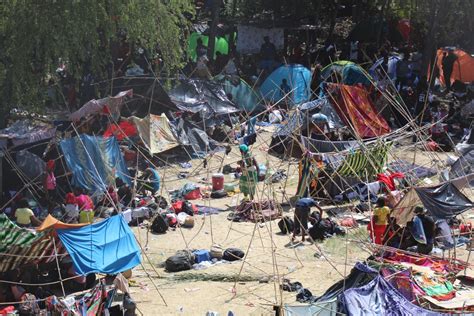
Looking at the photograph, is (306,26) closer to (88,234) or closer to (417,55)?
(417,55)

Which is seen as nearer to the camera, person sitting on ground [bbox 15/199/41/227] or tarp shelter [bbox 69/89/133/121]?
person sitting on ground [bbox 15/199/41/227]

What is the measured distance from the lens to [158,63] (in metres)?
20.7

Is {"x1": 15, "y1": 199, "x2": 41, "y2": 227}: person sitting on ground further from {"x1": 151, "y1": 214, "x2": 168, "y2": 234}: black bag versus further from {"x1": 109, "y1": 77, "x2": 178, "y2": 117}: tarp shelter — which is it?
{"x1": 109, "y1": 77, "x2": 178, "y2": 117}: tarp shelter

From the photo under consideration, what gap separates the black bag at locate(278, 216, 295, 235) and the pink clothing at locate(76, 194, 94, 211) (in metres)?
3.06

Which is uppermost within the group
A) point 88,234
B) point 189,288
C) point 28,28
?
point 28,28

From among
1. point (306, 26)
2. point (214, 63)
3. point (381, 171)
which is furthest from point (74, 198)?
point (306, 26)

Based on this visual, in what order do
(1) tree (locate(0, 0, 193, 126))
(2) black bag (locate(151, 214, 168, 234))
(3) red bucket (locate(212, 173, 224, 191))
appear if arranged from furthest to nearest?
(3) red bucket (locate(212, 173, 224, 191)), (1) tree (locate(0, 0, 193, 126)), (2) black bag (locate(151, 214, 168, 234))

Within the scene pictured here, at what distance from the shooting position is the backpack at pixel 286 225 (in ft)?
46.8

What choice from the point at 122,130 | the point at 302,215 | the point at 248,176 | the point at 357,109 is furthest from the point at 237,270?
the point at 357,109

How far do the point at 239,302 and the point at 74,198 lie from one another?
162 inches

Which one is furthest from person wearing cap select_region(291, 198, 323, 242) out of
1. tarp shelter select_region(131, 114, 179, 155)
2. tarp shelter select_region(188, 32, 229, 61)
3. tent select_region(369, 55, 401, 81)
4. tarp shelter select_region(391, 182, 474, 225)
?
tarp shelter select_region(188, 32, 229, 61)

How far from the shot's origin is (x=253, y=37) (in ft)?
82.2

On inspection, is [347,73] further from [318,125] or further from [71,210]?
[71,210]

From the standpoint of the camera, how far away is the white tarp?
81.9 ft
